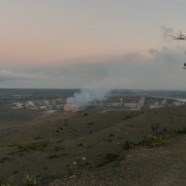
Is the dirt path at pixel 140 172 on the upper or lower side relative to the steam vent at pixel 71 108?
upper

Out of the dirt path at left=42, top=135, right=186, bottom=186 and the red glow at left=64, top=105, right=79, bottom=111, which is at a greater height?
the dirt path at left=42, top=135, right=186, bottom=186

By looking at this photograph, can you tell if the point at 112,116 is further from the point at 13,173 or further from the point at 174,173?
the point at 174,173

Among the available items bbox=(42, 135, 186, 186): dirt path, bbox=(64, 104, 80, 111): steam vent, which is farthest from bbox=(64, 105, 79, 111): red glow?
bbox=(42, 135, 186, 186): dirt path

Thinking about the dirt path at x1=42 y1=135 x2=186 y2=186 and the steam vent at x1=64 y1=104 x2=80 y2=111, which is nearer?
the dirt path at x1=42 y1=135 x2=186 y2=186

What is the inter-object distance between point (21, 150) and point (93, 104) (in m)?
112

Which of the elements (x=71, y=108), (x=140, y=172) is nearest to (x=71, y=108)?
(x=71, y=108)

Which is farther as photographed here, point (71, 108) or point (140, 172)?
point (71, 108)

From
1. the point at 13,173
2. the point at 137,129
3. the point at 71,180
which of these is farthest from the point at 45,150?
the point at 71,180

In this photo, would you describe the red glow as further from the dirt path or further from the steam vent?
the dirt path

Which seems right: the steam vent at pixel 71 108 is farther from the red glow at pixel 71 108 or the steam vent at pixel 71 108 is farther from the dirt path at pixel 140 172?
the dirt path at pixel 140 172

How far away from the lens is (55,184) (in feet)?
76.8

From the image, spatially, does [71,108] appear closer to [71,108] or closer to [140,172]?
[71,108]

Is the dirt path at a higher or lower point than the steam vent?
higher

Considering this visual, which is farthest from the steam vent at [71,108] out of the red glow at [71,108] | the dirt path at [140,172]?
the dirt path at [140,172]
